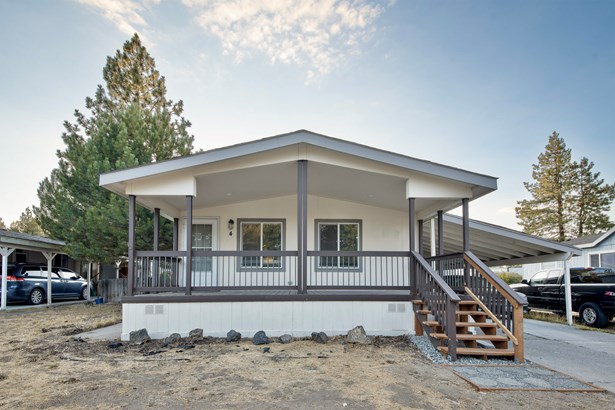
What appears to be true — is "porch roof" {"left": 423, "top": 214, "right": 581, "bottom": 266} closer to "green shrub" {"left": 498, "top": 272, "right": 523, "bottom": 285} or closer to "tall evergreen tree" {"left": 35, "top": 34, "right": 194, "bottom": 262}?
"tall evergreen tree" {"left": 35, "top": 34, "right": 194, "bottom": 262}

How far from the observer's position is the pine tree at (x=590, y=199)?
25781mm

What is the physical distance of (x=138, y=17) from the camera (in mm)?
12039

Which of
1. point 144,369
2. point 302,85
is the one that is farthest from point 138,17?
point 144,369

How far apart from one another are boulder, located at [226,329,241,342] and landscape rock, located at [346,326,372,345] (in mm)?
1950

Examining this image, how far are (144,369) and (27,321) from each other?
7.15m

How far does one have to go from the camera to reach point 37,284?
49.1 ft

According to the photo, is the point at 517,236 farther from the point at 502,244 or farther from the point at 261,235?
the point at 261,235

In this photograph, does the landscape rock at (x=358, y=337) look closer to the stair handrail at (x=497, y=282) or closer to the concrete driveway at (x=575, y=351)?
the stair handrail at (x=497, y=282)

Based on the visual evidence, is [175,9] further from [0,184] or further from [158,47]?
[0,184]

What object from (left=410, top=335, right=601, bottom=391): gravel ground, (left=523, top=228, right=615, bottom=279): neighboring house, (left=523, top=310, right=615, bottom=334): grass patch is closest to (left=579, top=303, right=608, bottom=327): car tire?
(left=523, top=310, right=615, bottom=334): grass patch

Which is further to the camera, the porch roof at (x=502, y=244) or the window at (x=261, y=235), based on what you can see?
the window at (x=261, y=235)

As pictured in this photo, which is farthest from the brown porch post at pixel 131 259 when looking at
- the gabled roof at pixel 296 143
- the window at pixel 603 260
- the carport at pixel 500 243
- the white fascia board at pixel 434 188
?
the window at pixel 603 260

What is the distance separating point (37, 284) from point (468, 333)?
50.6 feet

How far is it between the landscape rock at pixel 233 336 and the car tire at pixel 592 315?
9.01 metres
